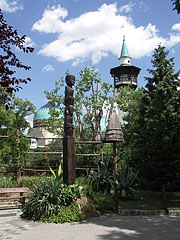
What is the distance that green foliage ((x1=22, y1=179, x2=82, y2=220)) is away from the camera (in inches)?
263

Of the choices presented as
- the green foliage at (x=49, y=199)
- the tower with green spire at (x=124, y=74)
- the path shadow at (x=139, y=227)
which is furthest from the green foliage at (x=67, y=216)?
the tower with green spire at (x=124, y=74)

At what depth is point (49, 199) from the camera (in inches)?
272

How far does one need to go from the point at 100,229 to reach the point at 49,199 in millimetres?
1789

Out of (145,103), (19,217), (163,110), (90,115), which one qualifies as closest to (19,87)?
(19,217)

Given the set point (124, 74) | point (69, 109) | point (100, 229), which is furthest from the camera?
point (124, 74)

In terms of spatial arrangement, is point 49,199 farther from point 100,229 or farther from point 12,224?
point 100,229

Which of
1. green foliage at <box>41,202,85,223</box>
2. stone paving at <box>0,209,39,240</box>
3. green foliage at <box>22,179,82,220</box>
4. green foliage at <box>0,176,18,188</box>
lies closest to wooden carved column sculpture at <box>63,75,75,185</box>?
green foliage at <box>22,179,82,220</box>

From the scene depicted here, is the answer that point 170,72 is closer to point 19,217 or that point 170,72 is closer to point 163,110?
point 163,110

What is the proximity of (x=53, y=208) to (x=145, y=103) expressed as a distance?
667 cm

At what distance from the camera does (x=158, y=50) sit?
11.4 meters

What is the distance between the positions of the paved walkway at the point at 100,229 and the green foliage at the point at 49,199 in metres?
0.32

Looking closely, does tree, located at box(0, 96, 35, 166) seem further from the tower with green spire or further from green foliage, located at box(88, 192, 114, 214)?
the tower with green spire

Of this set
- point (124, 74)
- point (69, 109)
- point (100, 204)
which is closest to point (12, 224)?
point (100, 204)

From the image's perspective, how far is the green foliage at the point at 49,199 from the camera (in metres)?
6.69
